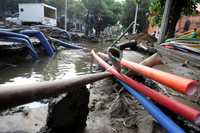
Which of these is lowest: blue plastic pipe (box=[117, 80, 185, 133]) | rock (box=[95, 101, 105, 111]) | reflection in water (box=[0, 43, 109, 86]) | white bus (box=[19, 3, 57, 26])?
reflection in water (box=[0, 43, 109, 86])

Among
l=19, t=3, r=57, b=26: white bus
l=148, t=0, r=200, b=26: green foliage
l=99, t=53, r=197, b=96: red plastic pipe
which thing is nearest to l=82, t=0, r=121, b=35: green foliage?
l=19, t=3, r=57, b=26: white bus

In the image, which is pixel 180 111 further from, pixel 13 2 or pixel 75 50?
pixel 13 2

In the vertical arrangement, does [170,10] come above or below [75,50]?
above

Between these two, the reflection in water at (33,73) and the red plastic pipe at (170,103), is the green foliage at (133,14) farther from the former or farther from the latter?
the red plastic pipe at (170,103)

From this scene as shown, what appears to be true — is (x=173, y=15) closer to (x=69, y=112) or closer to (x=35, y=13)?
(x=69, y=112)

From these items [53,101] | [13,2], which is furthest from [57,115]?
[13,2]

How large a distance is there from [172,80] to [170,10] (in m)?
6.47

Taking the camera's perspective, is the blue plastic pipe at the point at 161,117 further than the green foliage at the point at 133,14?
No

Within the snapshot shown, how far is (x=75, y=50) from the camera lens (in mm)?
14461

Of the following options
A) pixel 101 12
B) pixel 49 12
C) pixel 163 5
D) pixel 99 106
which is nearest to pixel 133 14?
pixel 101 12

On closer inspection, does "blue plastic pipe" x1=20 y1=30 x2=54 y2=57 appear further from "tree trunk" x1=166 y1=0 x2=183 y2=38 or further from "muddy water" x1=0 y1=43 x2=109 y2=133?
"tree trunk" x1=166 y1=0 x2=183 y2=38

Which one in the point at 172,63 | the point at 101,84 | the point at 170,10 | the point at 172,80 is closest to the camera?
the point at 172,80

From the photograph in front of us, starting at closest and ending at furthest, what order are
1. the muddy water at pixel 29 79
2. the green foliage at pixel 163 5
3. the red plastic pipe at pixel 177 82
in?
the red plastic pipe at pixel 177 82
the muddy water at pixel 29 79
the green foliage at pixel 163 5

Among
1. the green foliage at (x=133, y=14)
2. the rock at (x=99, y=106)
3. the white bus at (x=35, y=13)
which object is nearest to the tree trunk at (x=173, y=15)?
the rock at (x=99, y=106)
